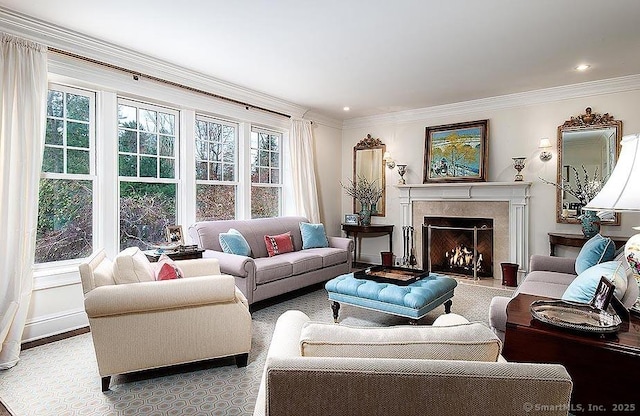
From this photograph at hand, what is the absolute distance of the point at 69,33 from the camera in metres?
3.18

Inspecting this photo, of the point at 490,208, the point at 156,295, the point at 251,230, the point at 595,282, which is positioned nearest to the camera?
the point at 595,282

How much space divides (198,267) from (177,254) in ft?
1.91

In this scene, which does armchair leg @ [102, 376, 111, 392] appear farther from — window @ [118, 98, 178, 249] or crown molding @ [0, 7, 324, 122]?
crown molding @ [0, 7, 324, 122]

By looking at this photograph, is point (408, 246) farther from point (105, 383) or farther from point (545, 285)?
point (105, 383)

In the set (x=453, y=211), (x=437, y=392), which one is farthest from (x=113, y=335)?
(x=453, y=211)

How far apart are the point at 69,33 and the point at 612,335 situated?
14.2ft

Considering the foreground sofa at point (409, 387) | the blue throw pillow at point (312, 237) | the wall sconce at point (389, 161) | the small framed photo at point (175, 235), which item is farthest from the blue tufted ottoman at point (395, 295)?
the wall sconce at point (389, 161)

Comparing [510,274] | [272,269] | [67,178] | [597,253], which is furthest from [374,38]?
[510,274]

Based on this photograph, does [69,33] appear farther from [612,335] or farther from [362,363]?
[612,335]

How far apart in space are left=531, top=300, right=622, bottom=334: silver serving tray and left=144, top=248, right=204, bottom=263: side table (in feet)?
9.68

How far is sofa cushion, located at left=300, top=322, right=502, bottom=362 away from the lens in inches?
41.5

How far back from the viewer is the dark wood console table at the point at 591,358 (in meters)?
1.54

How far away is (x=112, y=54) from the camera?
139 inches

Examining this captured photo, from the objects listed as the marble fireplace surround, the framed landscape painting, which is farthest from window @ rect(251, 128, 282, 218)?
the framed landscape painting
